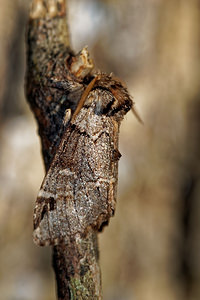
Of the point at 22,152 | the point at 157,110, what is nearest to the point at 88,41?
the point at 157,110

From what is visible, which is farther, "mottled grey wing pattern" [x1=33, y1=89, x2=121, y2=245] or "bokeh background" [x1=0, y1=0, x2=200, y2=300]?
"bokeh background" [x1=0, y1=0, x2=200, y2=300]

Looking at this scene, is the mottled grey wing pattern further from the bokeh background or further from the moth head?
the bokeh background

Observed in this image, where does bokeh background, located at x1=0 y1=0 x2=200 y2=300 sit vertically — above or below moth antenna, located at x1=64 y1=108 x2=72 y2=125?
above

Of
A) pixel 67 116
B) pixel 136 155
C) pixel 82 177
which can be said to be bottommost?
pixel 82 177

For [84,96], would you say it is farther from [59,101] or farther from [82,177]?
[82,177]

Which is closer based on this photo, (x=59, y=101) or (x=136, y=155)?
(x=59, y=101)

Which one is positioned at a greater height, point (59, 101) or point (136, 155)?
point (136, 155)

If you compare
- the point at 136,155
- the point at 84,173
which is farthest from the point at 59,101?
the point at 136,155

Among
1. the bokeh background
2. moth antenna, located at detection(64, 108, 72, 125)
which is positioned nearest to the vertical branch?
moth antenna, located at detection(64, 108, 72, 125)
